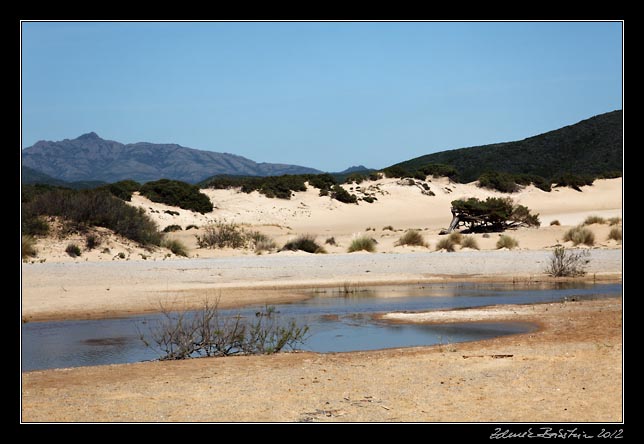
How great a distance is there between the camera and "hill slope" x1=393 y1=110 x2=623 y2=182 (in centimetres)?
10019

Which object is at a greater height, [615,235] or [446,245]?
[615,235]

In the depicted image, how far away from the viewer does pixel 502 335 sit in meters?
12.9

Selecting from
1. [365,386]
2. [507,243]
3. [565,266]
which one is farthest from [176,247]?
[365,386]

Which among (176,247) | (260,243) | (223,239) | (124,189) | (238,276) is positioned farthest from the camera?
(124,189)

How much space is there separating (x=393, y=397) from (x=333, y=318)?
730 centimetres

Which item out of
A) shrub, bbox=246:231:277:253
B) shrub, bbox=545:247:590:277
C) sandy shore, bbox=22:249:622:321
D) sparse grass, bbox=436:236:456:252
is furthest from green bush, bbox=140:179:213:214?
shrub, bbox=545:247:590:277

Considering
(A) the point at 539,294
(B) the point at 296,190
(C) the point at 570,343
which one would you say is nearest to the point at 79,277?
(A) the point at 539,294

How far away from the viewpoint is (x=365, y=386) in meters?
8.98

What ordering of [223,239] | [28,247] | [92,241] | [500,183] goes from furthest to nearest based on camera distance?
[500,183]
[223,239]
[92,241]
[28,247]

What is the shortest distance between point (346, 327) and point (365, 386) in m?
5.43

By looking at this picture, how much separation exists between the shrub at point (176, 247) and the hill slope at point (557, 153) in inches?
2695

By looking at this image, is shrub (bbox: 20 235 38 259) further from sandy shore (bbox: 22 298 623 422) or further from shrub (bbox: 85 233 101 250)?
sandy shore (bbox: 22 298 623 422)

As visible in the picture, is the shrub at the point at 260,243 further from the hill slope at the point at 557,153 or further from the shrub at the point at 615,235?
the hill slope at the point at 557,153

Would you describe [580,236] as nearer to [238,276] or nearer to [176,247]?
[238,276]
